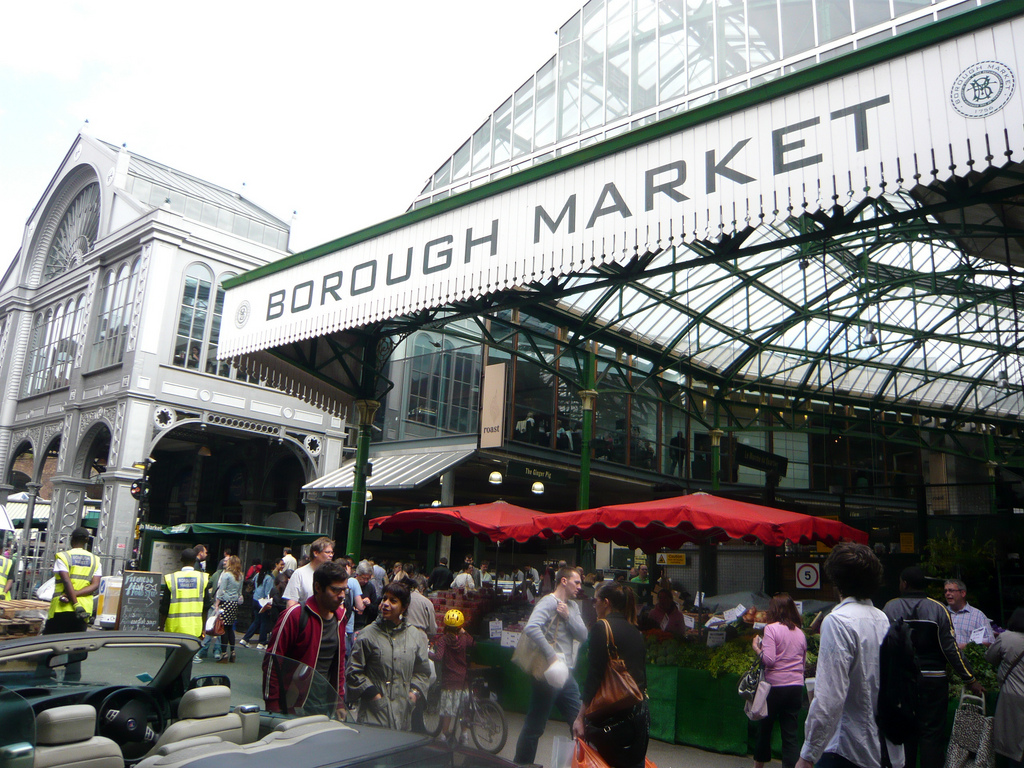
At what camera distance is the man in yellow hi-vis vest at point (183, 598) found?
9.52 m

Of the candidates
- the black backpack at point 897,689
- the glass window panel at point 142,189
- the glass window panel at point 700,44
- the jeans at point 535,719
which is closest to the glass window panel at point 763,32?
the glass window panel at point 700,44

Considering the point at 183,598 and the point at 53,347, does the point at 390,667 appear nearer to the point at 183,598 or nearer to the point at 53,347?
the point at 183,598

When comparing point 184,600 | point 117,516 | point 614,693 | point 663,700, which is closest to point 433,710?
point 663,700

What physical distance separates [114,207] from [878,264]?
24585mm

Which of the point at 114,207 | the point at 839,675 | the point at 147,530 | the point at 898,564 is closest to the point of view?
the point at 839,675

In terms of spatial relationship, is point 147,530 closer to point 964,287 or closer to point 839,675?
point 839,675

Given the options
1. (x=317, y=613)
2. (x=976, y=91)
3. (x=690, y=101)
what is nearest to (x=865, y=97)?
(x=976, y=91)

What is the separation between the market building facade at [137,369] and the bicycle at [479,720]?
49.8ft

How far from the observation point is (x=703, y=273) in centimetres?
1538

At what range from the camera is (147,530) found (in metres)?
18.4

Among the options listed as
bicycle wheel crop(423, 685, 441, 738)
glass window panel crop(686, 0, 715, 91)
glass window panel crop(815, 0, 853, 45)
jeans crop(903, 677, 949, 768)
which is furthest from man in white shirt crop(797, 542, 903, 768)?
glass window panel crop(686, 0, 715, 91)

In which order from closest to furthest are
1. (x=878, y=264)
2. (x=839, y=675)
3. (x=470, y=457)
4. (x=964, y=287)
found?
1. (x=839, y=675)
2. (x=878, y=264)
3. (x=964, y=287)
4. (x=470, y=457)

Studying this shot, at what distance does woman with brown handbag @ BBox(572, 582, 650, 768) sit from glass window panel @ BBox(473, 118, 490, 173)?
1622cm

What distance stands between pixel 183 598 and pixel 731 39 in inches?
564
